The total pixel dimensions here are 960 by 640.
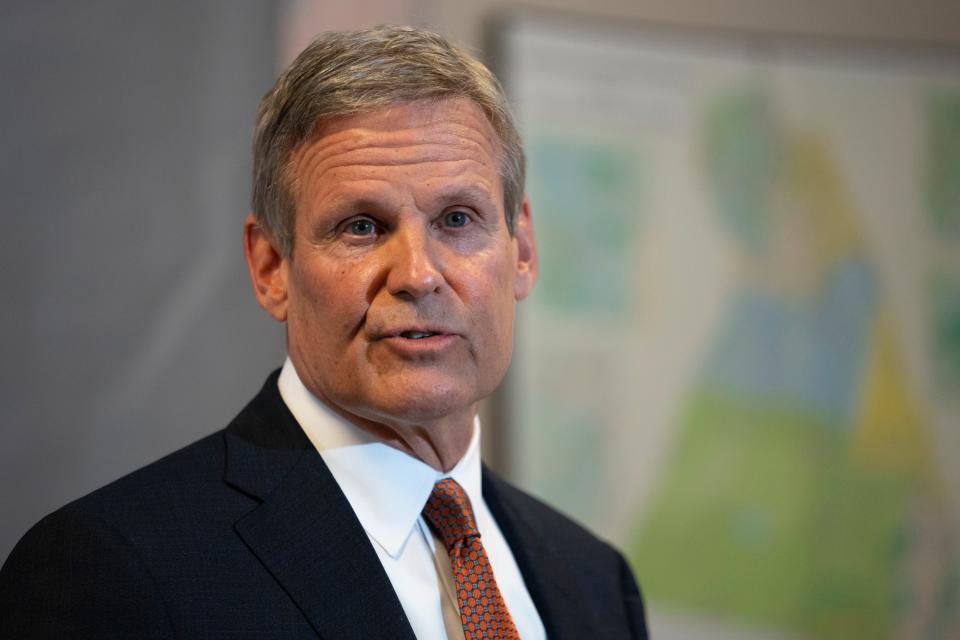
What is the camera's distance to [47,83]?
2.25 metres

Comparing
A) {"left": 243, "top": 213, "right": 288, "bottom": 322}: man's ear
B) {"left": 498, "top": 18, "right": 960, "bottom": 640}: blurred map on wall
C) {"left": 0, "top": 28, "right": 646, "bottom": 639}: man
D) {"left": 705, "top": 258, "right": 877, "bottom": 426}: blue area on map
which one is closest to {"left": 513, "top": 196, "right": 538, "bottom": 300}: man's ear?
{"left": 0, "top": 28, "right": 646, "bottom": 639}: man

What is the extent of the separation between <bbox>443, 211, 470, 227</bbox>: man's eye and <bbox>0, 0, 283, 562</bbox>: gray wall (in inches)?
40.1

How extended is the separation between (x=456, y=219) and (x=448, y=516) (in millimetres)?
377

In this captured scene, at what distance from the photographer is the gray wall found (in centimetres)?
222

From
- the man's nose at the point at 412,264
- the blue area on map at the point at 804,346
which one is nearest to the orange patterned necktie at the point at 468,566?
the man's nose at the point at 412,264

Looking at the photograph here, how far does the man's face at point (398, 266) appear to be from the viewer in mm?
1459

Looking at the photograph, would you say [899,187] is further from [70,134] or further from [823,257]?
[70,134]

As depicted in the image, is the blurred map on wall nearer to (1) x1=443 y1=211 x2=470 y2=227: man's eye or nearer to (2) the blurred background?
(2) the blurred background

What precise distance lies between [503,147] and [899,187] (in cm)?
195

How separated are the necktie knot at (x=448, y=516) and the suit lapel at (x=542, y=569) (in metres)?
0.18

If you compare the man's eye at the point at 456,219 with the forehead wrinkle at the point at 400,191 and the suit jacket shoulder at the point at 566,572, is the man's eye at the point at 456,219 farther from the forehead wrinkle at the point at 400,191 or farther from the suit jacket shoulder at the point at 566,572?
the suit jacket shoulder at the point at 566,572

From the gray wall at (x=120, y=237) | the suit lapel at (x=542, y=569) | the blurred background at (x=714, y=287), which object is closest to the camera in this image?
the suit lapel at (x=542, y=569)

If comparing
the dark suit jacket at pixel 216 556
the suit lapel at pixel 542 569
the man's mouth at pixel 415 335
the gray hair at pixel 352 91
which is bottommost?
the suit lapel at pixel 542 569

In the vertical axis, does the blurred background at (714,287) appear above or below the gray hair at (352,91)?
below
